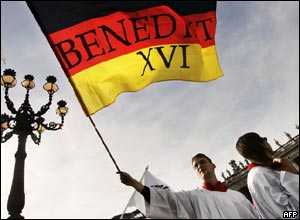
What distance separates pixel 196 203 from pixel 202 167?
0.57 meters

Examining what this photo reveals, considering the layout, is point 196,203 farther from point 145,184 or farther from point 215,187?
point 145,184

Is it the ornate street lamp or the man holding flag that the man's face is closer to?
the man holding flag

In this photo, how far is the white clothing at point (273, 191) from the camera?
9.67 feet

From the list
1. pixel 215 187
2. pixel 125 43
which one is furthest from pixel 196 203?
pixel 125 43

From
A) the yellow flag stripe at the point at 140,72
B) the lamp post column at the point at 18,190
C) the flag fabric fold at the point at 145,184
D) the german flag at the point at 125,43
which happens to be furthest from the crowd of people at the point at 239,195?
the lamp post column at the point at 18,190

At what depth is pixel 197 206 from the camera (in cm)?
382

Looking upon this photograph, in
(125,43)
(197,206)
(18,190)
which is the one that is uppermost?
(125,43)

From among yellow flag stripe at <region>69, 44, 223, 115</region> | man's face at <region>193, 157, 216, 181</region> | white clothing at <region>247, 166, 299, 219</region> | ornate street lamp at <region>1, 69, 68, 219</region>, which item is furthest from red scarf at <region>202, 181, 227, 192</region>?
ornate street lamp at <region>1, 69, 68, 219</region>

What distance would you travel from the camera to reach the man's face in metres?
4.17

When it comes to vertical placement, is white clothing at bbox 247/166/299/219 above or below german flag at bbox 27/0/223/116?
below

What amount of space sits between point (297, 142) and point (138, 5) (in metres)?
34.8

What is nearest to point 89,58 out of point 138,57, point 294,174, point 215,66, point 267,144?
point 138,57

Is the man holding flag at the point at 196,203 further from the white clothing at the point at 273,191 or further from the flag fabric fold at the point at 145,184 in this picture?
the flag fabric fold at the point at 145,184

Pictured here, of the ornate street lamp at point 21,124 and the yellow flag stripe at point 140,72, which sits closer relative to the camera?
the yellow flag stripe at point 140,72
